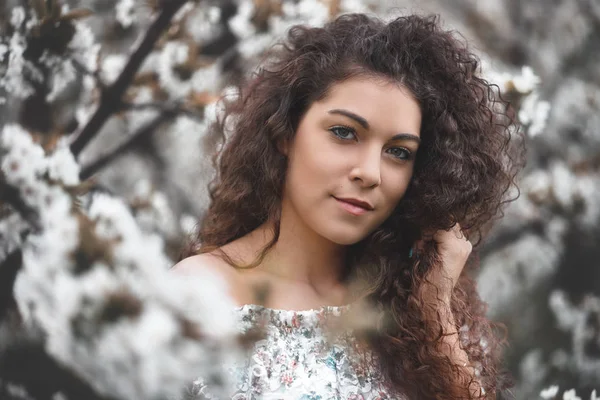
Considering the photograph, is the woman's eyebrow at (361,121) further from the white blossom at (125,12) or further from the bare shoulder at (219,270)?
the white blossom at (125,12)

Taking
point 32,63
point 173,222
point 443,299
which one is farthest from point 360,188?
point 32,63

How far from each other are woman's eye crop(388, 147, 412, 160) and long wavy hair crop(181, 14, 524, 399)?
6 centimetres

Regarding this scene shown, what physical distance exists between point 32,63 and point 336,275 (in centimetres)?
76

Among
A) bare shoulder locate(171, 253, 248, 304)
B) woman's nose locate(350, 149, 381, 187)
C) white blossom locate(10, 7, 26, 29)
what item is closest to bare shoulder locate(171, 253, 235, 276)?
bare shoulder locate(171, 253, 248, 304)

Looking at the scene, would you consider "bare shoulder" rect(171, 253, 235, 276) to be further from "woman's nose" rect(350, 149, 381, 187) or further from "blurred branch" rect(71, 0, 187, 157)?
"blurred branch" rect(71, 0, 187, 157)

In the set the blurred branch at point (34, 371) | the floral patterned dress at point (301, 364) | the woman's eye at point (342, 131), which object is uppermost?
the woman's eye at point (342, 131)

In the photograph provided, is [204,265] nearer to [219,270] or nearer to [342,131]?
[219,270]

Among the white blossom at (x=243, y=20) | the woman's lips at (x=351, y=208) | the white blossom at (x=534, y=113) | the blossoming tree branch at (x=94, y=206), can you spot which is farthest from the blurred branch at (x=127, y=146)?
the white blossom at (x=534, y=113)

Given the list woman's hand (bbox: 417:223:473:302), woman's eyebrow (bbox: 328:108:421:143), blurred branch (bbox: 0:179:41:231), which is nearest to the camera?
woman's eyebrow (bbox: 328:108:421:143)

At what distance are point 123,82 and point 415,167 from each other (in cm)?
72

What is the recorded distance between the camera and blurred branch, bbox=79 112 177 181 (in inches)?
64.1

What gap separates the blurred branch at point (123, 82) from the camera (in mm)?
1625

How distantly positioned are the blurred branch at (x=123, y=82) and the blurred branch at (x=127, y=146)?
0.15 ft

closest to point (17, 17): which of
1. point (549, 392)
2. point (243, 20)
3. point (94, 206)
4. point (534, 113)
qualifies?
point (94, 206)
